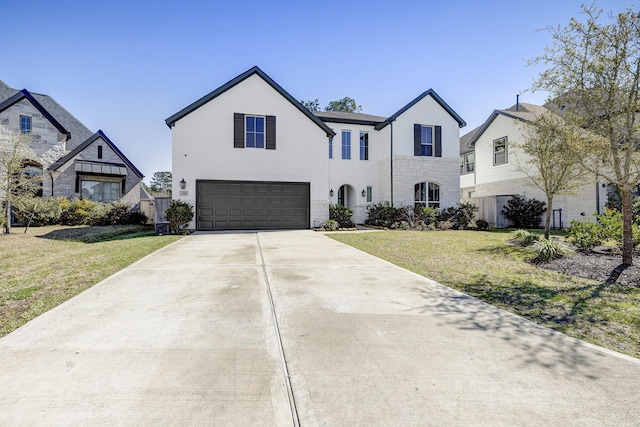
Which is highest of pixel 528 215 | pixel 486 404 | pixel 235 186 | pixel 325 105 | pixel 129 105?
pixel 325 105

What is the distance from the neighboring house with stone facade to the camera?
1841 cm

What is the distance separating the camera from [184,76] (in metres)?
13.4

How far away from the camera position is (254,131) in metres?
15.4

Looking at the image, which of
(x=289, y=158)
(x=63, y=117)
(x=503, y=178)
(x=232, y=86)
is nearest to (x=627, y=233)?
(x=289, y=158)

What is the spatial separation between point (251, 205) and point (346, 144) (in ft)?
23.9

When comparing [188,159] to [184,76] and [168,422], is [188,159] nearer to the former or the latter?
[184,76]

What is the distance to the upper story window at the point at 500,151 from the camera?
1887cm

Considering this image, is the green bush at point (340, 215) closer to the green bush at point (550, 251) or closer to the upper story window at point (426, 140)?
the upper story window at point (426, 140)

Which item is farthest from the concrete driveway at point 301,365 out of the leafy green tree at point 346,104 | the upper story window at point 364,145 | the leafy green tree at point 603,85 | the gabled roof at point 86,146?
the leafy green tree at point 346,104

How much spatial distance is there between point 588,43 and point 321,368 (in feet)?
26.8

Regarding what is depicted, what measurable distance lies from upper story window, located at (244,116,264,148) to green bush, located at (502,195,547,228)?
46.0 ft

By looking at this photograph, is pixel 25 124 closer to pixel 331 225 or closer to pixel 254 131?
pixel 254 131

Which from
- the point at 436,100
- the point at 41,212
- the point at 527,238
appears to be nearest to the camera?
the point at 527,238

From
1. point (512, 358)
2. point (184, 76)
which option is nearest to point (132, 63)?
point (184, 76)
